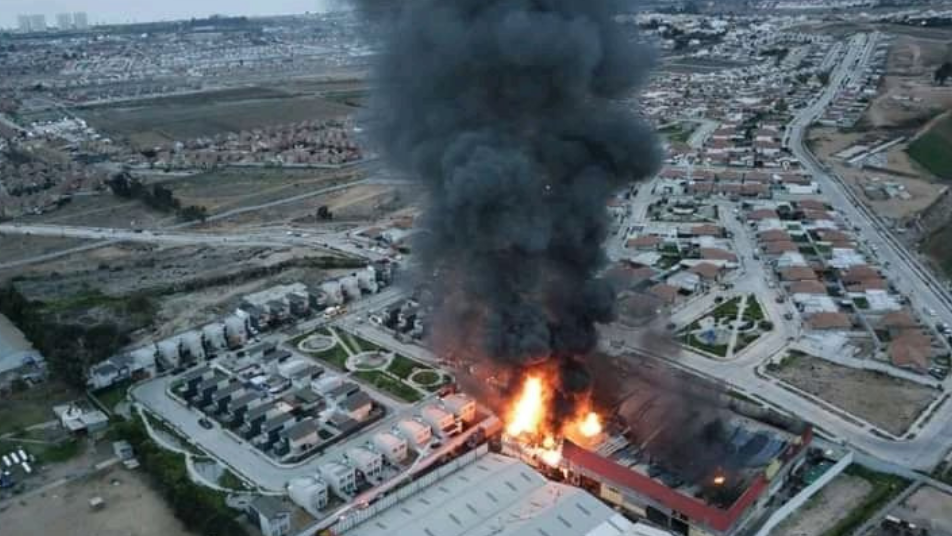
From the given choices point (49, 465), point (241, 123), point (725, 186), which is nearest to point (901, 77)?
point (725, 186)

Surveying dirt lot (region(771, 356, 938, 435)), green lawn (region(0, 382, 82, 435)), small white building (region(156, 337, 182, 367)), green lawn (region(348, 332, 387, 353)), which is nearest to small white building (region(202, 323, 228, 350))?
small white building (region(156, 337, 182, 367))

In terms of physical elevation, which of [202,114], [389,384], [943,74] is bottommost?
[202,114]

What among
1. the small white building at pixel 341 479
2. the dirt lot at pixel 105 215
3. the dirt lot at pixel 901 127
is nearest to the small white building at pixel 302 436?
the small white building at pixel 341 479

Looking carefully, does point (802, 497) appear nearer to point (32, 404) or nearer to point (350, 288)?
point (350, 288)

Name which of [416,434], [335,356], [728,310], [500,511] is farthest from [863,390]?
[335,356]

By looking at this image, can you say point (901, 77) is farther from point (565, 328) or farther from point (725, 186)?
point (565, 328)

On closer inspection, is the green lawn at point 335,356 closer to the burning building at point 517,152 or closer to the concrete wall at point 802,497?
the burning building at point 517,152

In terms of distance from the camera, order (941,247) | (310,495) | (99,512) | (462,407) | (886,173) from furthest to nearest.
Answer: (886,173), (941,247), (462,407), (99,512), (310,495)
